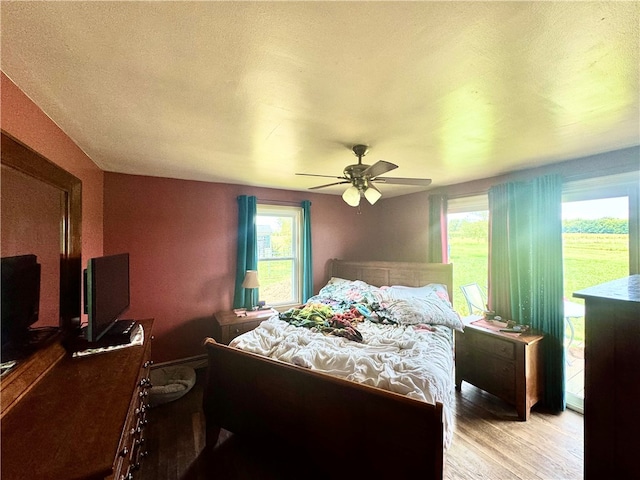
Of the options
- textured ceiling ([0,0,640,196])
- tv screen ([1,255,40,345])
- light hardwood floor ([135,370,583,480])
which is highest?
textured ceiling ([0,0,640,196])

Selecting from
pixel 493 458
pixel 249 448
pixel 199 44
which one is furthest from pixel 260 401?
pixel 199 44

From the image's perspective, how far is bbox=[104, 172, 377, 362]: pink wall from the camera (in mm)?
2955

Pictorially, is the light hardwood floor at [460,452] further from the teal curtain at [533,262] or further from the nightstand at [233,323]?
the nightstand at [233,323]

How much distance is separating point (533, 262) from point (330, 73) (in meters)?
2.77

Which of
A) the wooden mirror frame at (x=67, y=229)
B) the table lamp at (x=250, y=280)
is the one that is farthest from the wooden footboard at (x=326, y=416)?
the table lamp at (x=250, y=280)

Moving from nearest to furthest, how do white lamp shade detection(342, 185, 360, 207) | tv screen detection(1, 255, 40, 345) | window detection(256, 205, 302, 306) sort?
tv screen detection(1, 255, 40, 345) → white lamp shade detection(342, 185, 360, 207) → window detection(256, 205, 302, 306)

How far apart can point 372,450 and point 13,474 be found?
1417 mm

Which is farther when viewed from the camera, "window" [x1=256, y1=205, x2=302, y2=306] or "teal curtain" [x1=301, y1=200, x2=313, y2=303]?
"teal curtain" [x1=301, y1=200, x2=313, y2=303]

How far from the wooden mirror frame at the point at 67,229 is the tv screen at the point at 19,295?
0.34 metres

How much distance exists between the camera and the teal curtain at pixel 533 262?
97.3 inches

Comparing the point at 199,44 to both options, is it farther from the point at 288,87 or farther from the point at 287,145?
the point at 287,145

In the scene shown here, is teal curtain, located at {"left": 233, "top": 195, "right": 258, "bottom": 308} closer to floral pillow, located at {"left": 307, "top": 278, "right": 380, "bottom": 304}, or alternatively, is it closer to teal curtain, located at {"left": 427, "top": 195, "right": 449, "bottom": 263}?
floral pillow, located at {"left": 307, "top": 278, "right": 380, "bottom": 304}

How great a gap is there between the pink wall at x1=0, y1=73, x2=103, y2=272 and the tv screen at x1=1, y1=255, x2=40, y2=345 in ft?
1.92

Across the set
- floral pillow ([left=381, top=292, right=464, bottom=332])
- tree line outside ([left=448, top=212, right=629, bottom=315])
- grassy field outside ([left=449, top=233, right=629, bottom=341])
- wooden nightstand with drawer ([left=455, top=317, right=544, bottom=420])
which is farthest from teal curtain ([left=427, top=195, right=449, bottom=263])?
wooden nightstand with drawer ([left=455, top=317, right=544, bottom=420])
